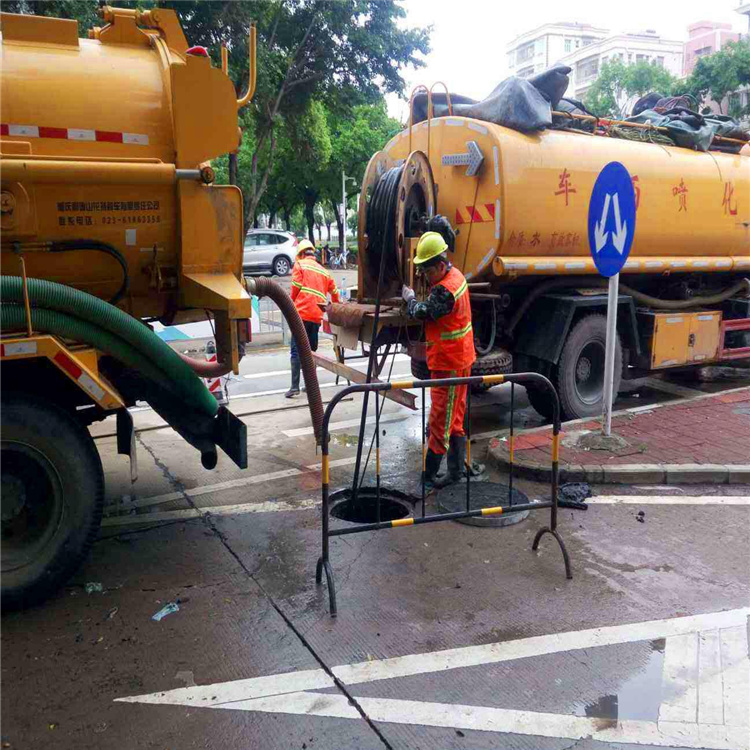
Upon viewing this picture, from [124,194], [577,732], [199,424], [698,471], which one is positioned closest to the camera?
[577,732]

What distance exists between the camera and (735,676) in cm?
304

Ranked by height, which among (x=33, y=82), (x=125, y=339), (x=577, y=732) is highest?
(x=33, y=82)

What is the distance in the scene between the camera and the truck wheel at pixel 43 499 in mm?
3459

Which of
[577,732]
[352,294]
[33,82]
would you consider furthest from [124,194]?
[352,294]

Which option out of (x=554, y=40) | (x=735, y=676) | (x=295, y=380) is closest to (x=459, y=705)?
(x=735, y=676)

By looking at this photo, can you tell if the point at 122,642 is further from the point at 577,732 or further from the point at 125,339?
the point at 577,732

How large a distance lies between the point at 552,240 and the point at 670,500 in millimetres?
2697

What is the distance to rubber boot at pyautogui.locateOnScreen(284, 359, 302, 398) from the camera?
8.32 metres

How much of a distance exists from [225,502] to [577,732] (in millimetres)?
3040

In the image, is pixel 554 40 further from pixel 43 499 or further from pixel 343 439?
pixel 43 499

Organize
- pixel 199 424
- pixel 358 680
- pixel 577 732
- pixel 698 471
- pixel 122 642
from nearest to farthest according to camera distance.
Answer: pixel 577 732, pixel 358 680, pixel 122 642, pixel 199 424, pixel 698 471

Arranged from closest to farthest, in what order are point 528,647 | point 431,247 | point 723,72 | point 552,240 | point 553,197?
point 528,647 < point 431,247 < point 553,197 < point 552,240 < point 723,72

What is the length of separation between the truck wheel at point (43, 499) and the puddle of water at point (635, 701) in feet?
8.47

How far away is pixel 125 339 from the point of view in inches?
145
